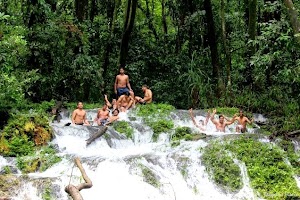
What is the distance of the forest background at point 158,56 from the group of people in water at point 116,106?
1.28m

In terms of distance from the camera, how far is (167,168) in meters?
8.61

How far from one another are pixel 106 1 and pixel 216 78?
7360mm

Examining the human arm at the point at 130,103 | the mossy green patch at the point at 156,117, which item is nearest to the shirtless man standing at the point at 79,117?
the mossy green patch at the point at 156,117

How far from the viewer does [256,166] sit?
8.84 meters

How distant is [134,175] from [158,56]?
10901 millimetres

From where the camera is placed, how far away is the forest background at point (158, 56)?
10.9 meters

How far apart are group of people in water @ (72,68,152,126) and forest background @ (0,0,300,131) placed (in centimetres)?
128

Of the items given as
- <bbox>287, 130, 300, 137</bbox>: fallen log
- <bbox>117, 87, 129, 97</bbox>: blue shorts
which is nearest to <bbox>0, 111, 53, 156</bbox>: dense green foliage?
<bbox>117, 87, 129, 97</bbox>: blue shorts

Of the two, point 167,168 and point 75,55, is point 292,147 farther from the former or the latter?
point 75,55

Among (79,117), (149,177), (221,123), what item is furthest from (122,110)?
(149,177)

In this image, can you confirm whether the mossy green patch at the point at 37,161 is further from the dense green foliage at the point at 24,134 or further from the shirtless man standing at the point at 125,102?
the shirtless man standing at the point at 125,102

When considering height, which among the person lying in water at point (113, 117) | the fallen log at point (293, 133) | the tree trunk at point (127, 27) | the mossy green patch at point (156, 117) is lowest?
the fallen log at point (293, 133)

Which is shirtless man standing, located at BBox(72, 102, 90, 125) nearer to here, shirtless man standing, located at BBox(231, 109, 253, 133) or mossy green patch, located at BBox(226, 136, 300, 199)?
shirtless man standing, located at BBox(231, 109, 253, 133)

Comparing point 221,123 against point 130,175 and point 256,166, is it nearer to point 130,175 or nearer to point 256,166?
point 256,166
